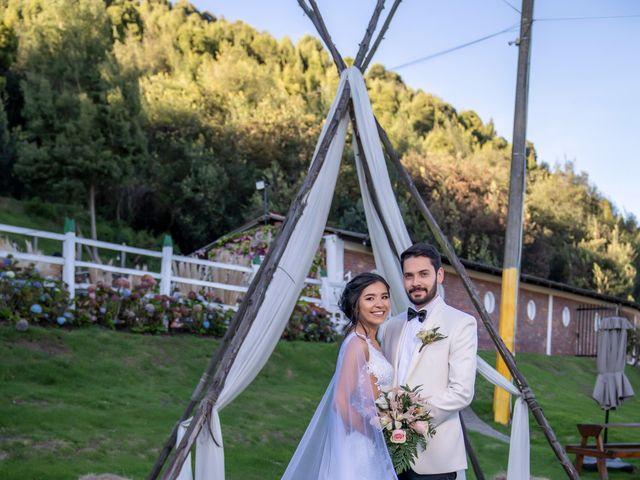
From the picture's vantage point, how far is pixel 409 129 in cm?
3350

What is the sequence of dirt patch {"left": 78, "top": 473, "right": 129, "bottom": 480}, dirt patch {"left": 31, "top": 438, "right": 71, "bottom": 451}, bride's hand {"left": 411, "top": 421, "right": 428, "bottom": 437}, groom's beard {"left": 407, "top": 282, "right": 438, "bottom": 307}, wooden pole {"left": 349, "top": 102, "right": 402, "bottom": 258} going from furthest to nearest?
1. wooden pole {"left": 349, "top": 102, "right": 402, "bottom": 258}
2. dirt patch {"left": 31, "top": 438, "right": 71, "bottom": 451}
3. dirt patch {"left": 78, "top": 473, "right": 129, "bottom": 480}
4. groom's beard {"left": 407, "top": 282, "right": 438, "bottom": 307}
5. bride's hand {"left": 411, "top": 421, "right": 428, "bottom": 437}

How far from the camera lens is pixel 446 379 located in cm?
437

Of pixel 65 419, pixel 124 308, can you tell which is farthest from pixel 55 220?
pixel 65 419

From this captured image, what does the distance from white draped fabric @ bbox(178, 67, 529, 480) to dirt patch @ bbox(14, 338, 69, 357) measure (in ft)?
13.5

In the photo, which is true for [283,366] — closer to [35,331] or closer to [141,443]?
[35,331]

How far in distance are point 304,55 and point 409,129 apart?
7.60 m

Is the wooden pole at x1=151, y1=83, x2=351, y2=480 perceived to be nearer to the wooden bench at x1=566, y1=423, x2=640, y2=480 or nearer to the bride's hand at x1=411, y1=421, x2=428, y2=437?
the bride's hand at x1=411, y1=421, x2=428, y2=437

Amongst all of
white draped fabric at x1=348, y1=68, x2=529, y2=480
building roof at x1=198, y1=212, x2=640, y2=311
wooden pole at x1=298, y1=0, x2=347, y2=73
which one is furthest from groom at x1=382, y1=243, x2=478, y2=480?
building roof at x1=198, y1=212, x2=640, y2=311

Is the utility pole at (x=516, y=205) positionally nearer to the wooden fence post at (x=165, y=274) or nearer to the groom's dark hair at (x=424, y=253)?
the wooden fence post at (x=165, y=274)

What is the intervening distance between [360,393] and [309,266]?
7.01 ft

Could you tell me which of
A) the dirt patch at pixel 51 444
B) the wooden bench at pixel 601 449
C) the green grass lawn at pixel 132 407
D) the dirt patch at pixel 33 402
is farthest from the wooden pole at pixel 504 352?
the dirt patch at pixel 33 402

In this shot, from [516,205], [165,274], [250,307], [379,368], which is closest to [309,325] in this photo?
[165,274]

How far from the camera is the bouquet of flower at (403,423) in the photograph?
13.3ft

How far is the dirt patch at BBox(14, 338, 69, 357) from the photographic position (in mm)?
8922
